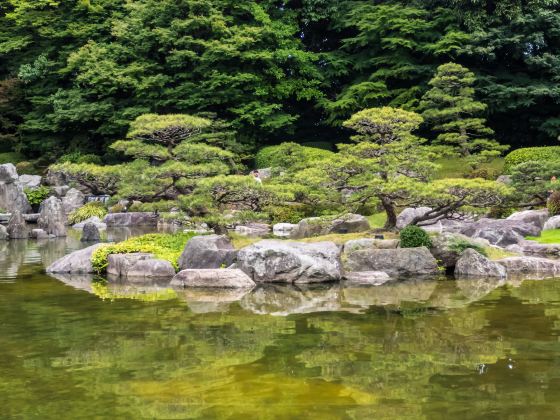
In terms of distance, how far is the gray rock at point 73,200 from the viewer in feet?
94.0

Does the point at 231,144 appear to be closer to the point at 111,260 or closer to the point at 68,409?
the point at 111,260

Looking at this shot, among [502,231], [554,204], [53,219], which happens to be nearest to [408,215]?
[502,231]

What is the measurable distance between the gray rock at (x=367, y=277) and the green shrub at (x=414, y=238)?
1.20m

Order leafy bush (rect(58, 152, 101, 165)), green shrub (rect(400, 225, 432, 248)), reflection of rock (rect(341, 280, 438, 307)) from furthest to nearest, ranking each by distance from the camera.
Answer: leafy bush (rect(58, 152, 101, 165)) → green shrub (rect(400, 225, 432, 248)) → reflection of rock (rect(341, 280, 438, 307))

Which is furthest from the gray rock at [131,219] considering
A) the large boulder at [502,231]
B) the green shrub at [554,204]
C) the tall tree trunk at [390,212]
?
the green shrub at [554,204]

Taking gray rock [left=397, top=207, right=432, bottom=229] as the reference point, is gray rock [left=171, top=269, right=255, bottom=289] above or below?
below

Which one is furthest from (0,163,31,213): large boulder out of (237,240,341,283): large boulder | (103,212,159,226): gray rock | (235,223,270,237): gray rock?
(237,240,341,283): large boulder

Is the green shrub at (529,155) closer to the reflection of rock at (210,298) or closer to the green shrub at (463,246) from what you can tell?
the green shrub at (463,246)

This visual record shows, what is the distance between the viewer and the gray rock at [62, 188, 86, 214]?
2864 cm

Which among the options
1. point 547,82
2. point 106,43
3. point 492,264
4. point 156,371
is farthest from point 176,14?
point 156,371

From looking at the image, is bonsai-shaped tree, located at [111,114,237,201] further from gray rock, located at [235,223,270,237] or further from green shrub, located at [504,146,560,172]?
green shrub, located at [504,146,560,172]

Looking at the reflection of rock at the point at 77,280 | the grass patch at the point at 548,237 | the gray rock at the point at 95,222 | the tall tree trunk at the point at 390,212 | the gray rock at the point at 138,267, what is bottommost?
the gray rock at the point at 95,222

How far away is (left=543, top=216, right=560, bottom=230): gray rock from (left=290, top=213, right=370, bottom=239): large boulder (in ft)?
15.9

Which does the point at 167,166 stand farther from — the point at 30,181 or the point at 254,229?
the point at 30,181
